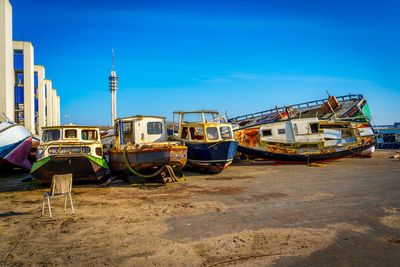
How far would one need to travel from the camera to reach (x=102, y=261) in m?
4.14

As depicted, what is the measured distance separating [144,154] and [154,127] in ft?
8.60

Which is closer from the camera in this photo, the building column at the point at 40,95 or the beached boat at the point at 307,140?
the beached boat at the point at 307,140

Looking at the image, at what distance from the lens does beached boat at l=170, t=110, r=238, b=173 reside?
1302cm

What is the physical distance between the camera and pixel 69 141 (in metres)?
11.3

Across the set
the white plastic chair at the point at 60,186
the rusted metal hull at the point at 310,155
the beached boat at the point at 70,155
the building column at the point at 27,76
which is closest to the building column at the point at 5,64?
the building column at the point at 27,76

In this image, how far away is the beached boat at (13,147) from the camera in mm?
12991

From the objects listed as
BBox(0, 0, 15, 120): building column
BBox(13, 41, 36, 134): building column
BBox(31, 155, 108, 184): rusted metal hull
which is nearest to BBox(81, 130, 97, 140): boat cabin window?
BBox(31, 155, 108, 184): rusted metal hull

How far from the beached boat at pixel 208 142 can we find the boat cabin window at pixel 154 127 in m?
1.60

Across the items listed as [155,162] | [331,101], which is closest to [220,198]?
[155,162]

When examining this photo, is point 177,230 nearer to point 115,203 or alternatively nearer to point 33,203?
point 115,203

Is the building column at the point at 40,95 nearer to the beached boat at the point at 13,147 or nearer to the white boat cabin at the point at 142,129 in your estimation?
the beached boat at the point at 13,147

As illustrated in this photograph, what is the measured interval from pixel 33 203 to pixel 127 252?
5100mm

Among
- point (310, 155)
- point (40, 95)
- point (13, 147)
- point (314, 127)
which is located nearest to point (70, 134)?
point (13, 147)

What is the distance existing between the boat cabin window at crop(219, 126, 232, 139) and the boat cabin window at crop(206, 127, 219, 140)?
0.40m
